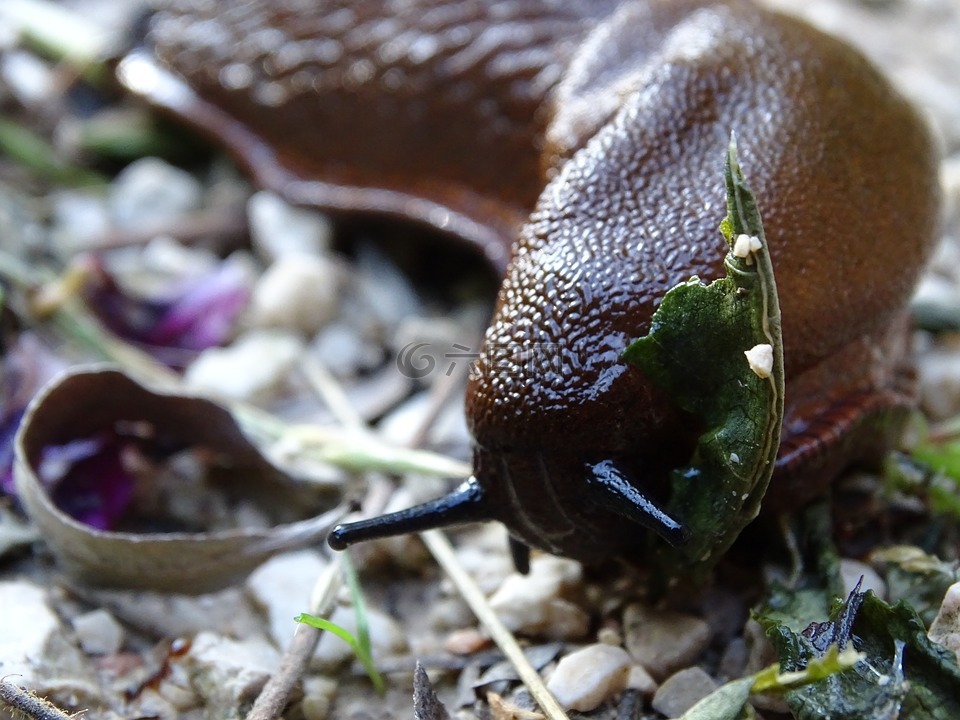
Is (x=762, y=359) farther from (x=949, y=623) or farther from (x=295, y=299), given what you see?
(x=295, y=299)

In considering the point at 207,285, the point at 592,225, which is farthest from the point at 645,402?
the point at 207,285

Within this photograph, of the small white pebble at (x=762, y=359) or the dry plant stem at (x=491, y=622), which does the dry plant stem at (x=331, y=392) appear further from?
the small white pebble at (x=762, y=359)

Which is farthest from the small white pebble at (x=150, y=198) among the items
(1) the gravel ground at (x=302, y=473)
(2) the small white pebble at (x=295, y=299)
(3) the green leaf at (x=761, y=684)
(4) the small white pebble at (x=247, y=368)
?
(3) the green leaf at (x=761, y=684)

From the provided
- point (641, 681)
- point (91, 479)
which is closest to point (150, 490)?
point (91, 479)

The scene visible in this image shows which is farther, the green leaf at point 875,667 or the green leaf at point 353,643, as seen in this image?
the green leaf at point 353,643

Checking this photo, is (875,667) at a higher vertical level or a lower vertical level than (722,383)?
lower

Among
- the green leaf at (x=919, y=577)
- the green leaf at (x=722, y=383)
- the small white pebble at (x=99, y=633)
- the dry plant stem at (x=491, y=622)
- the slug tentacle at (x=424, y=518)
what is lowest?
the small white pebble at (x=99, y=633)

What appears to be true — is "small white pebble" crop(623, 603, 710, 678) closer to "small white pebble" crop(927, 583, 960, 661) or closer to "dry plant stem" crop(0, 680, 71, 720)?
"small white pebble" crop(927, 583, 960, 661)

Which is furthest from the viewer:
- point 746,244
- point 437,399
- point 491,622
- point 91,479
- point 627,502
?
point 437,399
